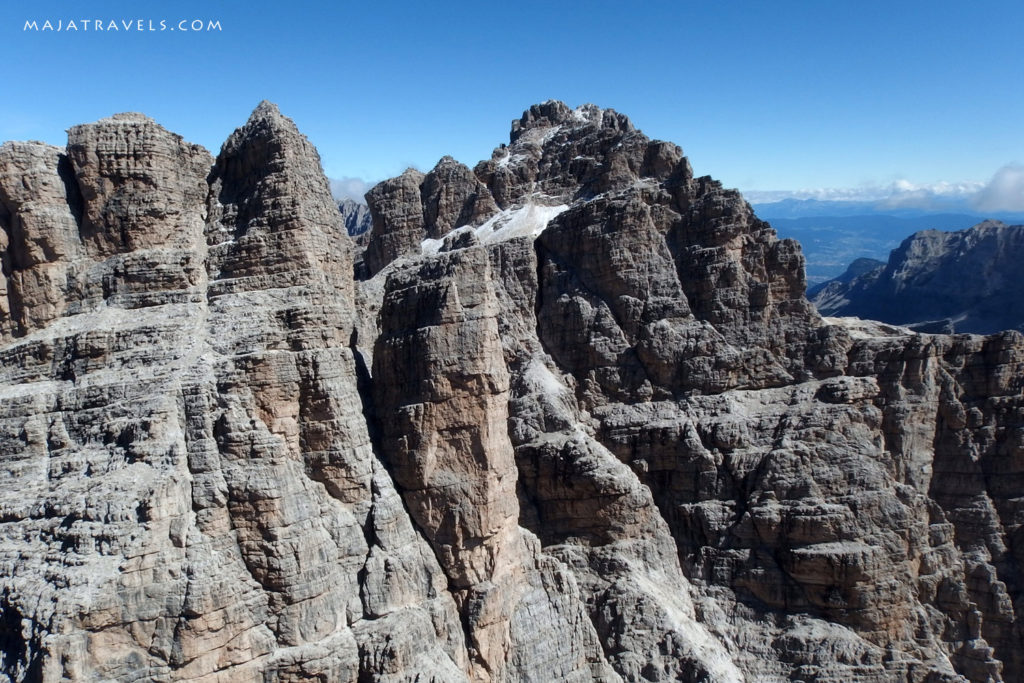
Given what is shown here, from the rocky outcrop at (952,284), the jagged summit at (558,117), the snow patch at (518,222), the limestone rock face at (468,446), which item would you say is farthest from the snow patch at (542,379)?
the rocky outcrop at (952,284)

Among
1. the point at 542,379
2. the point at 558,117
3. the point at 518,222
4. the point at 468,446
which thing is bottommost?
the point at 468,446

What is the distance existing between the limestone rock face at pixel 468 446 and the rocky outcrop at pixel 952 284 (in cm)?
5688

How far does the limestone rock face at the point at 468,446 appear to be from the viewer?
2208cm

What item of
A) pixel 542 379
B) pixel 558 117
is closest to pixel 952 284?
pixel 558 117

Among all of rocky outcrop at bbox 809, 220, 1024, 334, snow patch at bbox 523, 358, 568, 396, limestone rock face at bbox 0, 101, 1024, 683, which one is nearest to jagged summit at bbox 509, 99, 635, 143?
limestone rock face at bbox 0, 101, 1024, 683

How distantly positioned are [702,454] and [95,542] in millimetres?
23364

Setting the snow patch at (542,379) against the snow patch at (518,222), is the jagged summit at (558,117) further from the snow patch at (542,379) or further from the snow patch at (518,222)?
the snow patch at (542,379)

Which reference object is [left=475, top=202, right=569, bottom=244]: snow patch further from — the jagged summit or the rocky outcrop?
the rocky outcrop

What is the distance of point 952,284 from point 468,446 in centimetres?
8891

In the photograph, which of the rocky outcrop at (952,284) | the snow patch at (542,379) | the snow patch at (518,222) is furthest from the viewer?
the rocky outcrop at (952,284)

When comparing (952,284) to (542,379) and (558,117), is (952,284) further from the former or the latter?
(542,379)

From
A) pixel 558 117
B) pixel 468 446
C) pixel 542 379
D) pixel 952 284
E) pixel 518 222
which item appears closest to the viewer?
pixel 468 446

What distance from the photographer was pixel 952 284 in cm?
9650

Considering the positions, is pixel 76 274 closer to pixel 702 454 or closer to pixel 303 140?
pixel 303 140
